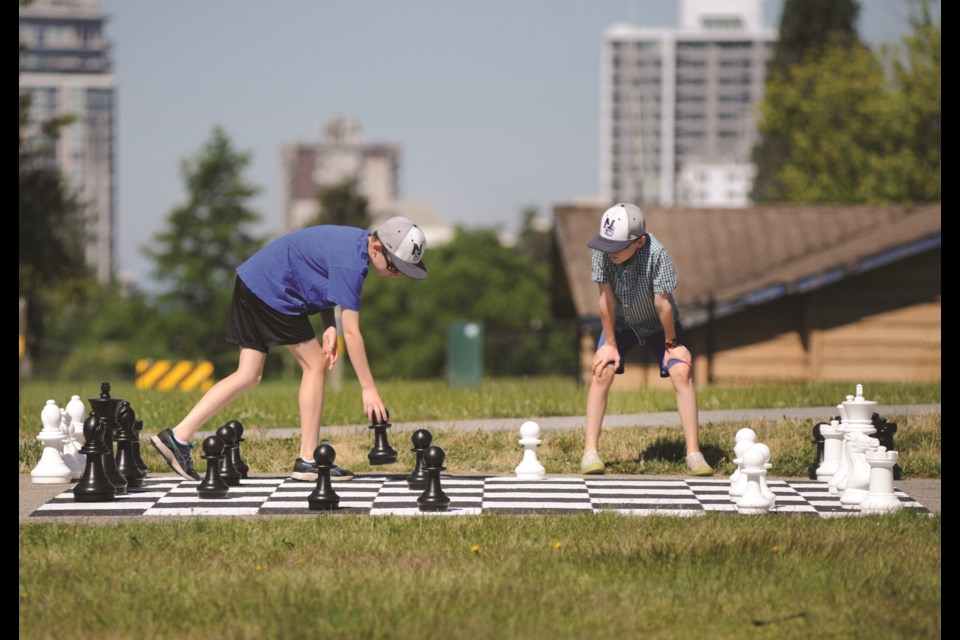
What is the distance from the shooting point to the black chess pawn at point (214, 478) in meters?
7.49

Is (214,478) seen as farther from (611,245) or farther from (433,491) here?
(611,245)

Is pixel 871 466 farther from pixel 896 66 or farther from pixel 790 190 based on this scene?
pixel 790 190

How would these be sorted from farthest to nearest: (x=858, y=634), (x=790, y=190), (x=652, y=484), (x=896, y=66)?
(x=790, y=190), (x=896, y=66), (x=652, y=484), (x=858, y=634)

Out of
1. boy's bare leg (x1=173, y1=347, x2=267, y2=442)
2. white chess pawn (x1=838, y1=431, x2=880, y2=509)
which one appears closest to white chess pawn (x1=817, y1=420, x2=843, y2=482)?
white chess pawn (x1=838, y1=431, x2=880, y2=509)

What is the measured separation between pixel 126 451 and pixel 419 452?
6.02ft

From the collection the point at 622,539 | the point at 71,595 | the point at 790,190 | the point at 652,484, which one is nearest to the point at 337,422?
the point at 652,484

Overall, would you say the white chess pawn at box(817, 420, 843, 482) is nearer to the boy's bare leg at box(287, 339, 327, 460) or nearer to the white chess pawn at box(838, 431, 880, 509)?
the white chess pawn at box(838, 431, 880, 509)

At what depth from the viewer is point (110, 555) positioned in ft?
19.5

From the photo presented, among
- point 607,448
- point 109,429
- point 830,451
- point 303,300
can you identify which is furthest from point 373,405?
point 830,451

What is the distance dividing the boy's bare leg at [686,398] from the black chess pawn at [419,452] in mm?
1782

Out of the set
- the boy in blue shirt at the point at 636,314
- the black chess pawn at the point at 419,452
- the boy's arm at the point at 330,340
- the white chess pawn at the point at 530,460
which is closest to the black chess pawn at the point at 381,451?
the black chess pawn at the point at 419,452

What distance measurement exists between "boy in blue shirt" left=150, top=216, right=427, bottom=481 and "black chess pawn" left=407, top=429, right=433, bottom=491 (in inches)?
12.7

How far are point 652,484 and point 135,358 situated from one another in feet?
185

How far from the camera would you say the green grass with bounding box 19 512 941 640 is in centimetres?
486
